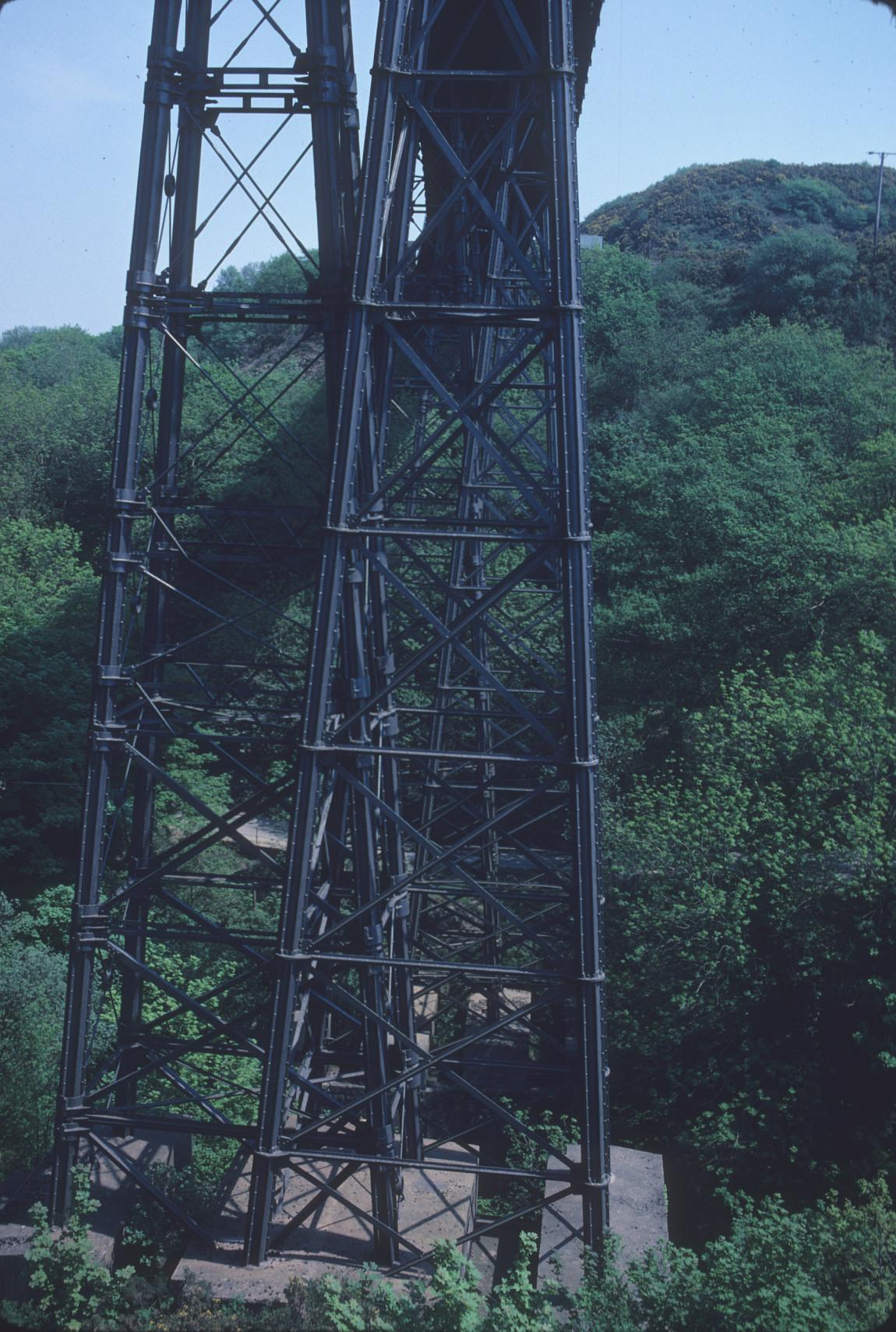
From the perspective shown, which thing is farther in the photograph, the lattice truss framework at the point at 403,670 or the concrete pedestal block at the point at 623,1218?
the concrete pedestal block at the point at 623,1218

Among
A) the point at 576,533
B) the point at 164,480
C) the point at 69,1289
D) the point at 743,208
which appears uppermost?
the point at 743,208

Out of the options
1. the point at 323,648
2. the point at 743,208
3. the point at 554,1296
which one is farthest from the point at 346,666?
the point at 743,208

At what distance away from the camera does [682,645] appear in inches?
629

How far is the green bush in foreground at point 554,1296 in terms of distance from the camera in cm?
491

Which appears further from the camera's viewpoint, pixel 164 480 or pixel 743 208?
pixel 743 208

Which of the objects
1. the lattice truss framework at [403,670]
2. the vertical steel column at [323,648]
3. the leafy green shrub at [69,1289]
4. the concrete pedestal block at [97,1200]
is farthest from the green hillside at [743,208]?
the leafy green shrub at [69,1289]

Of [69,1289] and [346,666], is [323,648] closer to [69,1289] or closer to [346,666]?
[346,666]

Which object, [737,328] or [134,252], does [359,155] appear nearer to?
[134,252]

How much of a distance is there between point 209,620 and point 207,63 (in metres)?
13.5

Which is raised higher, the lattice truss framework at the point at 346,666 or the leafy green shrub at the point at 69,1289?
the lattice truss framework at the point at 346,666

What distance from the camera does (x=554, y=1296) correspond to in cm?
536

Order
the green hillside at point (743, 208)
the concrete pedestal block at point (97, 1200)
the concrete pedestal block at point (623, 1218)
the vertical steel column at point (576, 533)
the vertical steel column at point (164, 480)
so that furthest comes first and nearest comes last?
the green hillside at point (743, 208) → the vertical steel column at point (164, 480) → the concrete pedestal block at point (623, 1218) → the concrete pedestal block at point (97, 1200) → the vertical steel column at point (576, 533)

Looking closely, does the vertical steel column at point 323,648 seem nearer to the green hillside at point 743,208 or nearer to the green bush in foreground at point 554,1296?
the green bush in foreground at point 554,1296

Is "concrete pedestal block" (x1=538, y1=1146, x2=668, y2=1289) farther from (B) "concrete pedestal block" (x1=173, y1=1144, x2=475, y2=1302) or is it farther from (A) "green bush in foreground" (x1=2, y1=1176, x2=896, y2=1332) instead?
(B) "concrete pedestal block" (x1=173, y1=1144, x2=475, y2=1302)
